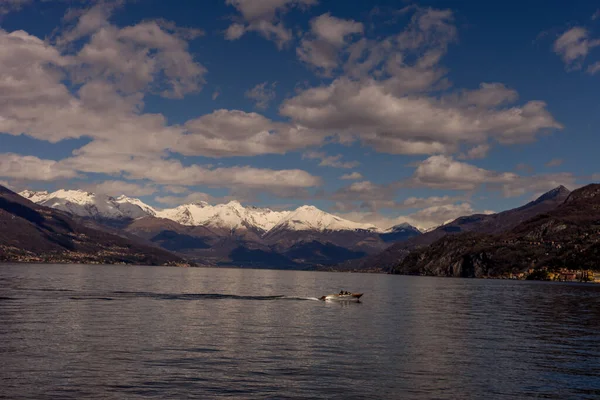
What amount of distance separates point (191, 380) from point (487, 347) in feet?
144

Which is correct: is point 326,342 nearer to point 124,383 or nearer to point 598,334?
point 124,383

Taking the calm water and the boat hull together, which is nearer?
the calm water

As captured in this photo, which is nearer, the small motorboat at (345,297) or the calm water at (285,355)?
the calm water at (285,355)

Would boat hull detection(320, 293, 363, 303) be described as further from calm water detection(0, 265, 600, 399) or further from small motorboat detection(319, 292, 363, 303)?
calm water detection(0, 265, 600, 399)

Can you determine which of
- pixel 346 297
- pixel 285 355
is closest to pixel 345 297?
pixel 346 297

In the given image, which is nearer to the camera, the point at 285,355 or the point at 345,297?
the point at 285,355

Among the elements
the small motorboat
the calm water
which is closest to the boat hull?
the small motorboat

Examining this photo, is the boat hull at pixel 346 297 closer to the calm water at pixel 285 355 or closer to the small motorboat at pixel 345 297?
the small motorboat at pixel 345 297

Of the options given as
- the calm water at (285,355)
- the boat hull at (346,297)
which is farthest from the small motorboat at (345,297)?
the calm water at (285,355)

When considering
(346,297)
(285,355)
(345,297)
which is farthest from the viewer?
(346,297)

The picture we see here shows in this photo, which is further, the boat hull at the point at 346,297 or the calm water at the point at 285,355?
the boat hull at the point at 346,297

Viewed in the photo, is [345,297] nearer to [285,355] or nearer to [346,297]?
[346,297]

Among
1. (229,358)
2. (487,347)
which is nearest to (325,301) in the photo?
(487,347)

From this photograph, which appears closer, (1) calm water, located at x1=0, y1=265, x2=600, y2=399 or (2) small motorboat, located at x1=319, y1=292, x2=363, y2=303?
(1) calm water, located at x1=0, y1=265, x2=600, y2=399
